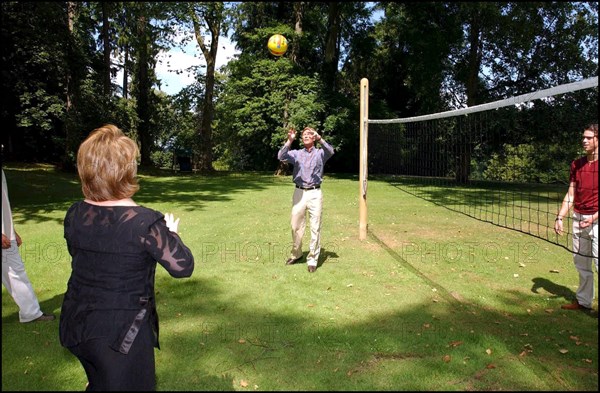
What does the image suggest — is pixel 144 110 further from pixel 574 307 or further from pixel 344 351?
pixel 574 307

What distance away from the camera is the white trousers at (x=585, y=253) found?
4.52 m

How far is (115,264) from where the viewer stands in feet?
6.57

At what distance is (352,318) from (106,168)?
328cm

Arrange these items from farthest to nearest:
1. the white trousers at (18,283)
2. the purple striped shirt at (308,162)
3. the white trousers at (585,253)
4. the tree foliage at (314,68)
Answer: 1. the tree foliage at (314,68)
2. the purple striped shirt at (308,162)
3. the white trousers at (585,253)
4. the white trousers at (18,283)

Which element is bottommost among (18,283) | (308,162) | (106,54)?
(18,283)

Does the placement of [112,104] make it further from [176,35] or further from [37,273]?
[37,273]

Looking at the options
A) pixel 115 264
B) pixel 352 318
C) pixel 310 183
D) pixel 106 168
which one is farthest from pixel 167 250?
pixel 310 183

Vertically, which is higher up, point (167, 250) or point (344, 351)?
point (167, 250)

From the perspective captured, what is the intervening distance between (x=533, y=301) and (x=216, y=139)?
39.9 meters

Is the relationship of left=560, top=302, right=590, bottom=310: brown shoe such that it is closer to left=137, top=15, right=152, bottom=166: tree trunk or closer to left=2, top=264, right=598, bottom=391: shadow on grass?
left=2, top=264, right=598, bottom=391: shadow on grass

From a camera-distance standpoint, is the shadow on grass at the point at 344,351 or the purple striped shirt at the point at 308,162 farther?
the purple striped shirt at the point at 308,162

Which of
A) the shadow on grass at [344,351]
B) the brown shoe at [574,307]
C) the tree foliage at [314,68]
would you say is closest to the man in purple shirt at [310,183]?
the shadow on grass at [344,351]

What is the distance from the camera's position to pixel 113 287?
6.62 feet

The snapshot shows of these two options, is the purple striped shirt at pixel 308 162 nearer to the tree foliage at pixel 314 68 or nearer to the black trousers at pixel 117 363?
the black trousers at pixel 117 363
